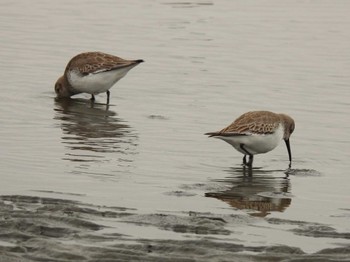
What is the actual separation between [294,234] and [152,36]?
1571 centimetres

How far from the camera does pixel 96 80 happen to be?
19.6 meters

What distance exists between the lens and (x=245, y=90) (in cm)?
1995

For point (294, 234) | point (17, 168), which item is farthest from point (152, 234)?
point (17, 168)

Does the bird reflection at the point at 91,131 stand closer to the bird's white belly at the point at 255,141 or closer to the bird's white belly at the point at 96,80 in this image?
the bird's white belly at the point at 96,80

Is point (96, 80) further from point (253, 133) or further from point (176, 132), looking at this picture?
point (253, 133)

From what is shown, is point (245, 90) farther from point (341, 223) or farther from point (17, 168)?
point (341, 223)

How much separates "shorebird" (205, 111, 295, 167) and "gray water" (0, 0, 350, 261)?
32cm

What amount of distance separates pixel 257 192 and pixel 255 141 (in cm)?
139

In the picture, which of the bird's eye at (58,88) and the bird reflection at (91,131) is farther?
the bird's eye at (58,88)

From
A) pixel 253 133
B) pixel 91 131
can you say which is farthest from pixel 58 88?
pixel 253 133

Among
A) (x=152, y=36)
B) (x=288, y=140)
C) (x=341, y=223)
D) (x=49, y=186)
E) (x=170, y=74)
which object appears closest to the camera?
(x=341, y=223)

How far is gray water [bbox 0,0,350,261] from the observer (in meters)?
9.98

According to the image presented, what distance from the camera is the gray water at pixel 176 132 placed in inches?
393

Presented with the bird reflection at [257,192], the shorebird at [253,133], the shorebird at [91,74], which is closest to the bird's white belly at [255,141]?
the shorebird at [253,133]
